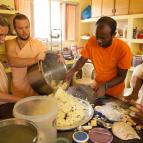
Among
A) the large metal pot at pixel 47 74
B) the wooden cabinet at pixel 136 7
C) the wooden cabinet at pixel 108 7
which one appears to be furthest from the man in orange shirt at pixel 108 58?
the wooden cabinet at pixel 108 7

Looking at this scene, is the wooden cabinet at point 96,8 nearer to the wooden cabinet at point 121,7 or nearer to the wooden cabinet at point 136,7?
the wooden cabinet at point 121,7

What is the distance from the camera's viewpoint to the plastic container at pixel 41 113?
2.52 feet

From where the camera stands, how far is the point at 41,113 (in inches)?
33.3

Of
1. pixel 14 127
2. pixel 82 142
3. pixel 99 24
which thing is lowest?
pixel 82 142

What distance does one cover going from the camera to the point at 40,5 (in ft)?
11.1

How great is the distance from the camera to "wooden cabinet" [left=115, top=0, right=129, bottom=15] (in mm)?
2968

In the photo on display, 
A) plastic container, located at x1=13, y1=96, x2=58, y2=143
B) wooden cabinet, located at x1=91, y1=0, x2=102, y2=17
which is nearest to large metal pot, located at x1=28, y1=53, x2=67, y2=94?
plastic container, located at x1=13, y1=96, x2=58, y2=143

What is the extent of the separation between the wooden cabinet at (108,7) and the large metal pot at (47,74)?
2248 millimetres

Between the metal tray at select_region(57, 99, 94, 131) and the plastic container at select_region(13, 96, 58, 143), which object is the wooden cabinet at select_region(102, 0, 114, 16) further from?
the plastic container at select_region(13, 96, 58, 143)

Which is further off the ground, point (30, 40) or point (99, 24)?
point (99, 24)

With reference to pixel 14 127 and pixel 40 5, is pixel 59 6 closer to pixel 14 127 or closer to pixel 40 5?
pixel 40 5

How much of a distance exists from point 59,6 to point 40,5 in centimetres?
44

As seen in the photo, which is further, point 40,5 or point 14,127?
point 40,5

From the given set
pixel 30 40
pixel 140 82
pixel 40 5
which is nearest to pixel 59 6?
pixel 40 5
